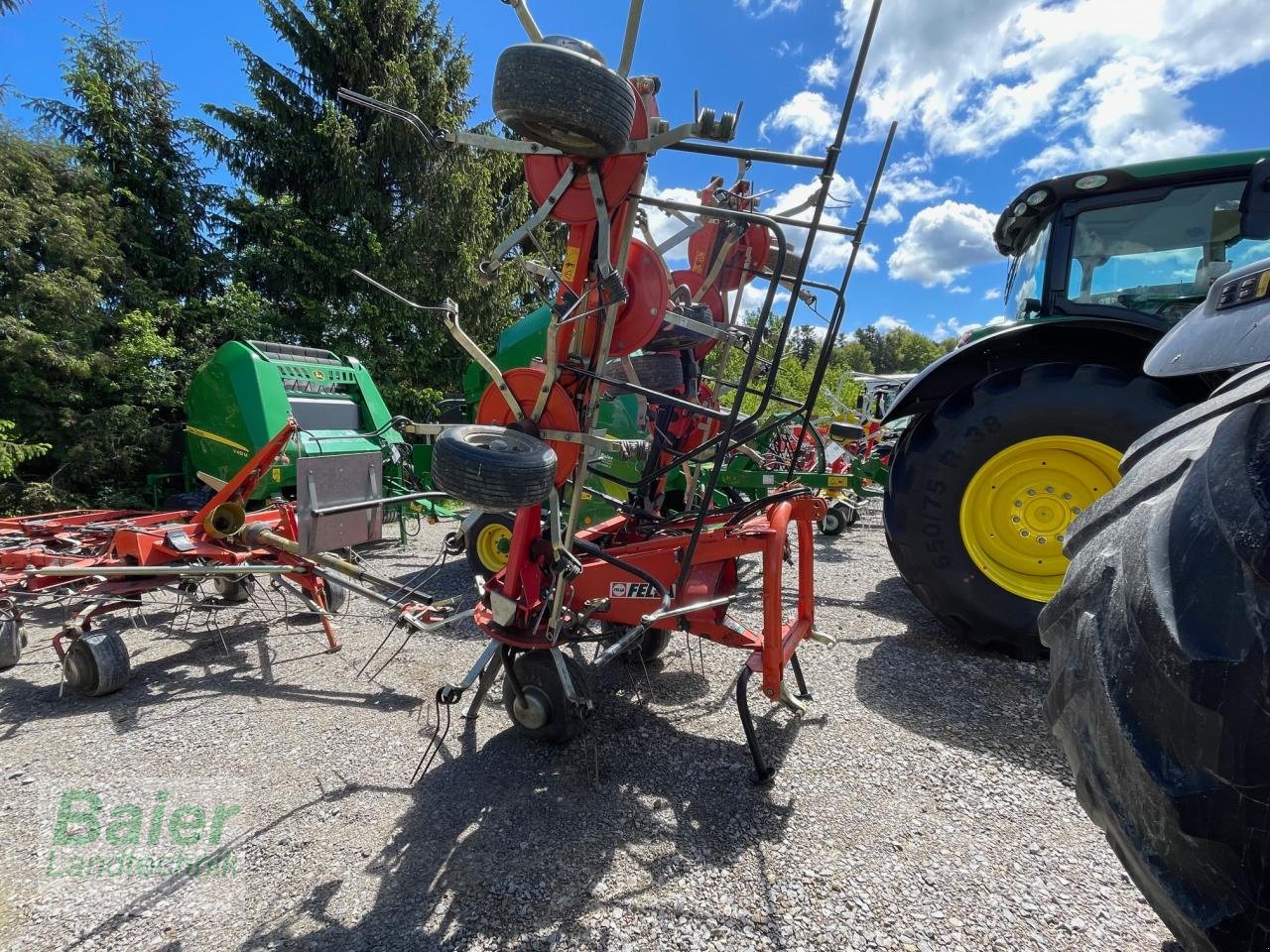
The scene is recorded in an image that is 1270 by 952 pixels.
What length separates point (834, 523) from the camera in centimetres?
687

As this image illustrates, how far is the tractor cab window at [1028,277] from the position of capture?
11.2 ft

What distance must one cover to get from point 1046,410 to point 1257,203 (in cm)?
104

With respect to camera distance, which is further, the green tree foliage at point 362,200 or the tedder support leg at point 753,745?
the green tree foliage at point 362,200

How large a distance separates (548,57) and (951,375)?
2.48 m

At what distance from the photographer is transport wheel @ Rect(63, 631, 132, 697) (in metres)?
2.87

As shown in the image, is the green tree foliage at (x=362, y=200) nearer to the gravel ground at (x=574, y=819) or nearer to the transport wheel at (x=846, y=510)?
the transport wheel at (x=846, y=510)

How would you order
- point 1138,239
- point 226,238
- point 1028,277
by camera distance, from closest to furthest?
point 1138,239
point 1028,277
point 226,238

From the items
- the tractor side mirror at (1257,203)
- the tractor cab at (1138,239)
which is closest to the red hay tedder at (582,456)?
the tractor side mirror at (1257,203)

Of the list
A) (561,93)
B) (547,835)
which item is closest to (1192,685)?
(547,835)

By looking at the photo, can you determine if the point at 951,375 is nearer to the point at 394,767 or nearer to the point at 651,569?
the point at 651,569

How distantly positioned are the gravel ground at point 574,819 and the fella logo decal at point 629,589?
0.60 metres

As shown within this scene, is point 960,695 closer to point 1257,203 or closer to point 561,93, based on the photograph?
point 1257,203

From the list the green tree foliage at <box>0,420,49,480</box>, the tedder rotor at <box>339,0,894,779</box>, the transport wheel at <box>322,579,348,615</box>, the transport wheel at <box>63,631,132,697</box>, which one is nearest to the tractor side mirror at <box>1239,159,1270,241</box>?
the tedder rotor at <box>339,0,894,779</box>

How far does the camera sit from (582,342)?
7.30 ft
